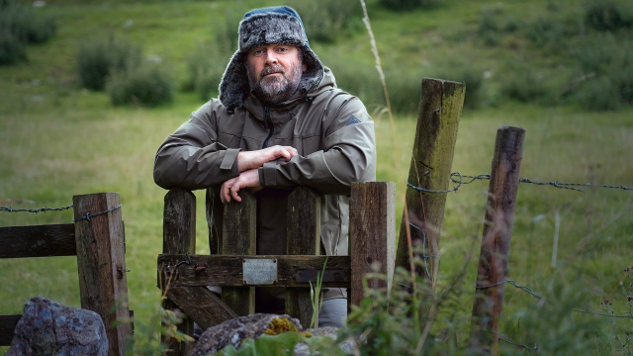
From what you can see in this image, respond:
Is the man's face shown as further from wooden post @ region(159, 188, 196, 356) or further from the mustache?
wooden post @ region(159, 188, 196, 356)

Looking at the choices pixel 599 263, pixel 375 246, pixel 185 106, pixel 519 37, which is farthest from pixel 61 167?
pixel 519 37

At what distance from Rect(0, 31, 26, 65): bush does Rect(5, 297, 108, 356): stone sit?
22.7 m

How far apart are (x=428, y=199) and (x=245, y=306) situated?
4.15ft

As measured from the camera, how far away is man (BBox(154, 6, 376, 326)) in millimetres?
4074

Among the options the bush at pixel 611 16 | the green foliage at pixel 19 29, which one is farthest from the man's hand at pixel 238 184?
the bush at pixel 611 16

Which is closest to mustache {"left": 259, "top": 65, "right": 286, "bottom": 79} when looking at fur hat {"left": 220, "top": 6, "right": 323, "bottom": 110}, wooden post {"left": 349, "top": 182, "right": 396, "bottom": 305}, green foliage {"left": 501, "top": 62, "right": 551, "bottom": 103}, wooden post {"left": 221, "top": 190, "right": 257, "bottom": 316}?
fur hat {"left": 220, "top": 6, "right": 323, "bottom": 110}

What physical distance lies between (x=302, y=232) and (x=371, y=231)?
0.47 metres

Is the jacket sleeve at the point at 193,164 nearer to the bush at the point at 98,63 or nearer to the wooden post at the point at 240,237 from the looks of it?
the wooden post at the point at 240,237

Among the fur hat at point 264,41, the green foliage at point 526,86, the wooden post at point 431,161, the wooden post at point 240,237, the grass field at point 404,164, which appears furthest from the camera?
the green foliage at point 526,86

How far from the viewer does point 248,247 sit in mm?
4105

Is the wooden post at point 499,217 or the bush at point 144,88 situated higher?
the bush at point 144,88

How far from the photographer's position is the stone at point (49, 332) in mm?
3488

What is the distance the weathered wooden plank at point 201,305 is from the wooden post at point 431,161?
3.68ft

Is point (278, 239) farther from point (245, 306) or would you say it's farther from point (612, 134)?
point (612, 134)
